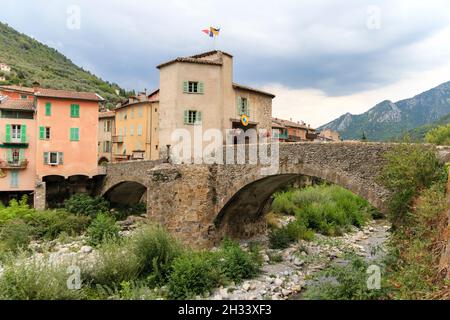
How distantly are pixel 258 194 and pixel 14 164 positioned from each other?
17.6 meters

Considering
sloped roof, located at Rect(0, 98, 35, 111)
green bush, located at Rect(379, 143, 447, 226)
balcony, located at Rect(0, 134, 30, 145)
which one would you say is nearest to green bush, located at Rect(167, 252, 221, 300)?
green bush, located at Rect(379, 143, 447, 226)

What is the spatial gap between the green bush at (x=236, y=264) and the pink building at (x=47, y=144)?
1521cm

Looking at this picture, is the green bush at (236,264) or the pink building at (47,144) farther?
the pink building at (47,144)

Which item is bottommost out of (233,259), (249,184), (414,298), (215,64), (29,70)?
(233,259)

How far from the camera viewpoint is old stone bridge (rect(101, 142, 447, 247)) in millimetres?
11703

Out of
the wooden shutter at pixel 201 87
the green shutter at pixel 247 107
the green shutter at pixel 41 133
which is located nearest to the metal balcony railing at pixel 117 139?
the green shutter at pixel 41 133

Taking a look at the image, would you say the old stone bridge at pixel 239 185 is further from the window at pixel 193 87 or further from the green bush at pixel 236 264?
the window at pixel 193 87

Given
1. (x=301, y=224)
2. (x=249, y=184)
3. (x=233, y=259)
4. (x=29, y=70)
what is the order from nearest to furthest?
(x=233, y=259), (x=249, y=184), (x=301, y=224), (x=29, y=70)

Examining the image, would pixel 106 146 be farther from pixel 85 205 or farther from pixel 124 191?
pixel 85 205

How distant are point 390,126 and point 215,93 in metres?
122

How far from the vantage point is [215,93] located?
792 inches

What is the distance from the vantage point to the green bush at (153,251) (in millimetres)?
13205
